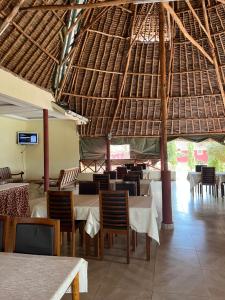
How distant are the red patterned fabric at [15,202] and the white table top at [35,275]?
3.39 m

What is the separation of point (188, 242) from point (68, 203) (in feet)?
6.71

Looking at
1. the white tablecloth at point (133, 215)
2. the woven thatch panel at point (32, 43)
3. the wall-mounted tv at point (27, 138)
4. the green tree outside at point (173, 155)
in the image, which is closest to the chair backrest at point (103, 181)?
the white tablecloth at point (133, 215)

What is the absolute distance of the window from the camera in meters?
12.5

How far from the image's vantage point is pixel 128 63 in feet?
31.0

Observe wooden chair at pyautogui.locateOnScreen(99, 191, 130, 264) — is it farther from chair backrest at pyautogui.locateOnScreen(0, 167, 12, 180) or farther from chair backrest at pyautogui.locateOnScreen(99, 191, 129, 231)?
chair backrest at pyautogui.locateOnScreen(0, 167, 12, 180)

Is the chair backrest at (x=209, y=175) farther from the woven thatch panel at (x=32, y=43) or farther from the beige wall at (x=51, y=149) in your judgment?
the beige wall at (x=51, y=149)

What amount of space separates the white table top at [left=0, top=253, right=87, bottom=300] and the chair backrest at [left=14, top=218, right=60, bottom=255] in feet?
0.39

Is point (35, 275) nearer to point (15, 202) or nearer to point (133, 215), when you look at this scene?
point (133, 215)

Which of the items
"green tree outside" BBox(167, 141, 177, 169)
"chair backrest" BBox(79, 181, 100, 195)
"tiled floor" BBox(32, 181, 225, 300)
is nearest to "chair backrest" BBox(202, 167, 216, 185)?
"tiled floor" BBox(32, 181, 225, 300)

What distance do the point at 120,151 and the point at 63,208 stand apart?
894cm

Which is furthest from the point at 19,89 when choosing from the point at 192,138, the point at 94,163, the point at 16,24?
the point at 192,138

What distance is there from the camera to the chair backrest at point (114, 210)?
3.61 m

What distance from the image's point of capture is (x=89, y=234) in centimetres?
373

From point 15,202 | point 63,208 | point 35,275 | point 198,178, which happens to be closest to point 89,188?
point 63,208
